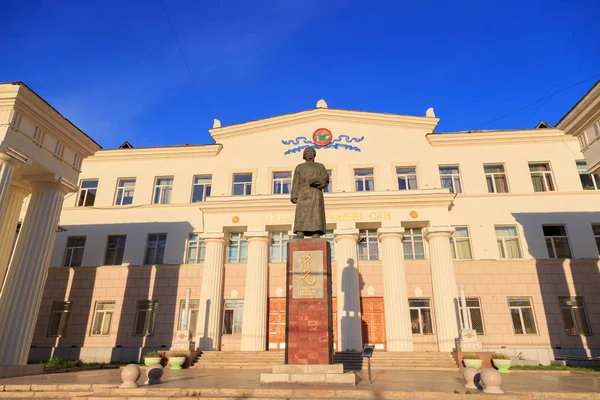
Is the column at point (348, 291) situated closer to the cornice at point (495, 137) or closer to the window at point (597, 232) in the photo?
the cornice at point (495, 137)

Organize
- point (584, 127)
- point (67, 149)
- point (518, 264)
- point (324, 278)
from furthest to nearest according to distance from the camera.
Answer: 1. point (518, 264)
2. point (67, 149)
3. point (584, 127)
4. point (324, 278)

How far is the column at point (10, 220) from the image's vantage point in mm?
16781

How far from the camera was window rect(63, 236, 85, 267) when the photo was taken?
86.2 feet

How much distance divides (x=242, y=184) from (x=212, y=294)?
7.89 metres

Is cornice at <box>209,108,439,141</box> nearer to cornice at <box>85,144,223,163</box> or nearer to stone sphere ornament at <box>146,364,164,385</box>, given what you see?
cornice at <box>85,144,223,163</box>

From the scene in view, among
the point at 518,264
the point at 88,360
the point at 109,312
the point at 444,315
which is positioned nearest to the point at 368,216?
the point at 444,315

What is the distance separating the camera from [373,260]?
24141mm

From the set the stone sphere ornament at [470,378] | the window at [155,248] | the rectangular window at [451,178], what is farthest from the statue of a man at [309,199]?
the window at [155,248]

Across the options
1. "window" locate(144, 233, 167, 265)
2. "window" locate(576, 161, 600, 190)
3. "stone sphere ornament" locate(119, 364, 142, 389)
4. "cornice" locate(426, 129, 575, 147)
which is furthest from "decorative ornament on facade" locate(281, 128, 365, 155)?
"stone sphere ornament" locate(119, 364, 142, 389)

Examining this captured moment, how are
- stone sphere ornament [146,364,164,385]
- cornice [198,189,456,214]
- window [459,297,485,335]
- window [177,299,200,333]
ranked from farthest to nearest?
window [177,299,200,333], cornice [198,189,456,214], window [459,297,485,335], stone sphere ornament [146,364,164,385]

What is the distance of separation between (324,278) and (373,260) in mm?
13528

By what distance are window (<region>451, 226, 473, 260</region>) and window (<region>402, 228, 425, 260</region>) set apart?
1.95m

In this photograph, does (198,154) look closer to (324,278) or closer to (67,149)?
(67,149)

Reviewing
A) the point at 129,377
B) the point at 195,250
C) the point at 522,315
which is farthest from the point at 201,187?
the point at 522,315
